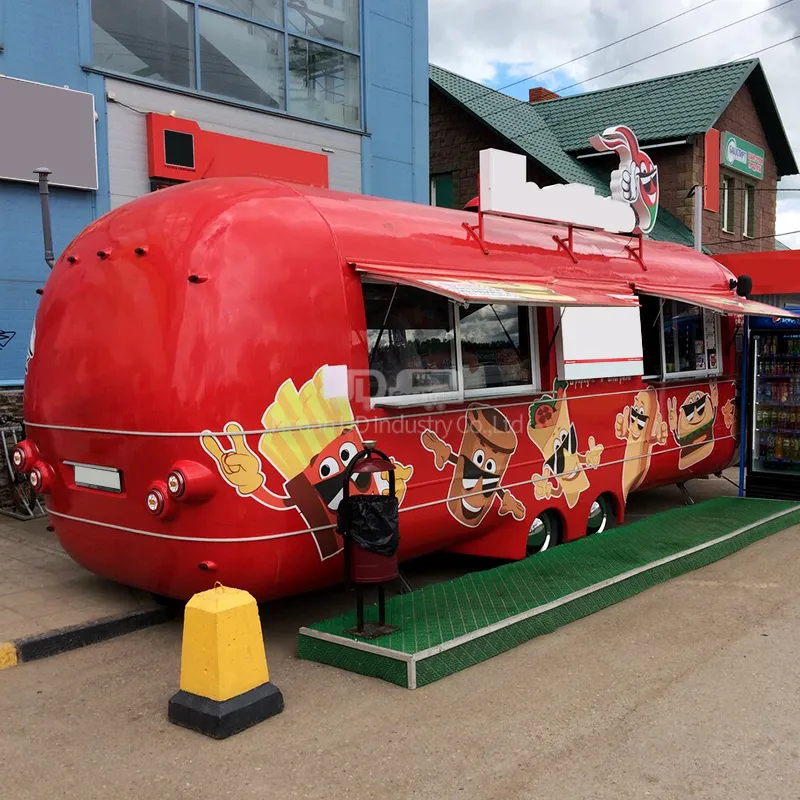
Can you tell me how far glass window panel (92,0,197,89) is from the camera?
9.36 m

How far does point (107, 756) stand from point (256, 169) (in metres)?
8.16

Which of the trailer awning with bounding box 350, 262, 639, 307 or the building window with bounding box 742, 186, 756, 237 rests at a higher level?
the building window with bounding box 742, 186, 756, 237

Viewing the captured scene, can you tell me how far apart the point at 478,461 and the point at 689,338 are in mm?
4120

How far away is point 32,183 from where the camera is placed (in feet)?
28.9

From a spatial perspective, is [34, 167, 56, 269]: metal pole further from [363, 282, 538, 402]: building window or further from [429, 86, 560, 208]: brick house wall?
[429, 86, 560, 208]: brick house wall

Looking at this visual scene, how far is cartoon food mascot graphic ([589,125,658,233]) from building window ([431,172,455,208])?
11272mm

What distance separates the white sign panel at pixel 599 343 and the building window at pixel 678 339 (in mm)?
689

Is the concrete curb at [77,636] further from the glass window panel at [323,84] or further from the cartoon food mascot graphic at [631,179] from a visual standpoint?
the glass window panel at [323,84]

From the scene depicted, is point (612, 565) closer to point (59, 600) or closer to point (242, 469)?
point (242, 469)

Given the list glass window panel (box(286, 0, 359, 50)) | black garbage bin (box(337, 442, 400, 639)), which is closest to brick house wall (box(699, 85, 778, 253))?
glass window panel (box(286, 0, 359, 50))

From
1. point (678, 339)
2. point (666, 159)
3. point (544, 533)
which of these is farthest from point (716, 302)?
point (666, 159)

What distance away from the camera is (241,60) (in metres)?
10.7

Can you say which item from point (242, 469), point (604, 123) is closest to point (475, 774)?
point (242, 469)

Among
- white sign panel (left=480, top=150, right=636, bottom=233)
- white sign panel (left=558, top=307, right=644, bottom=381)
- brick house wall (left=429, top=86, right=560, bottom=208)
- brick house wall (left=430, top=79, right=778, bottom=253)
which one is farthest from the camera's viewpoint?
brick house wall (left=429, top=86, right=560, bottom=208)
